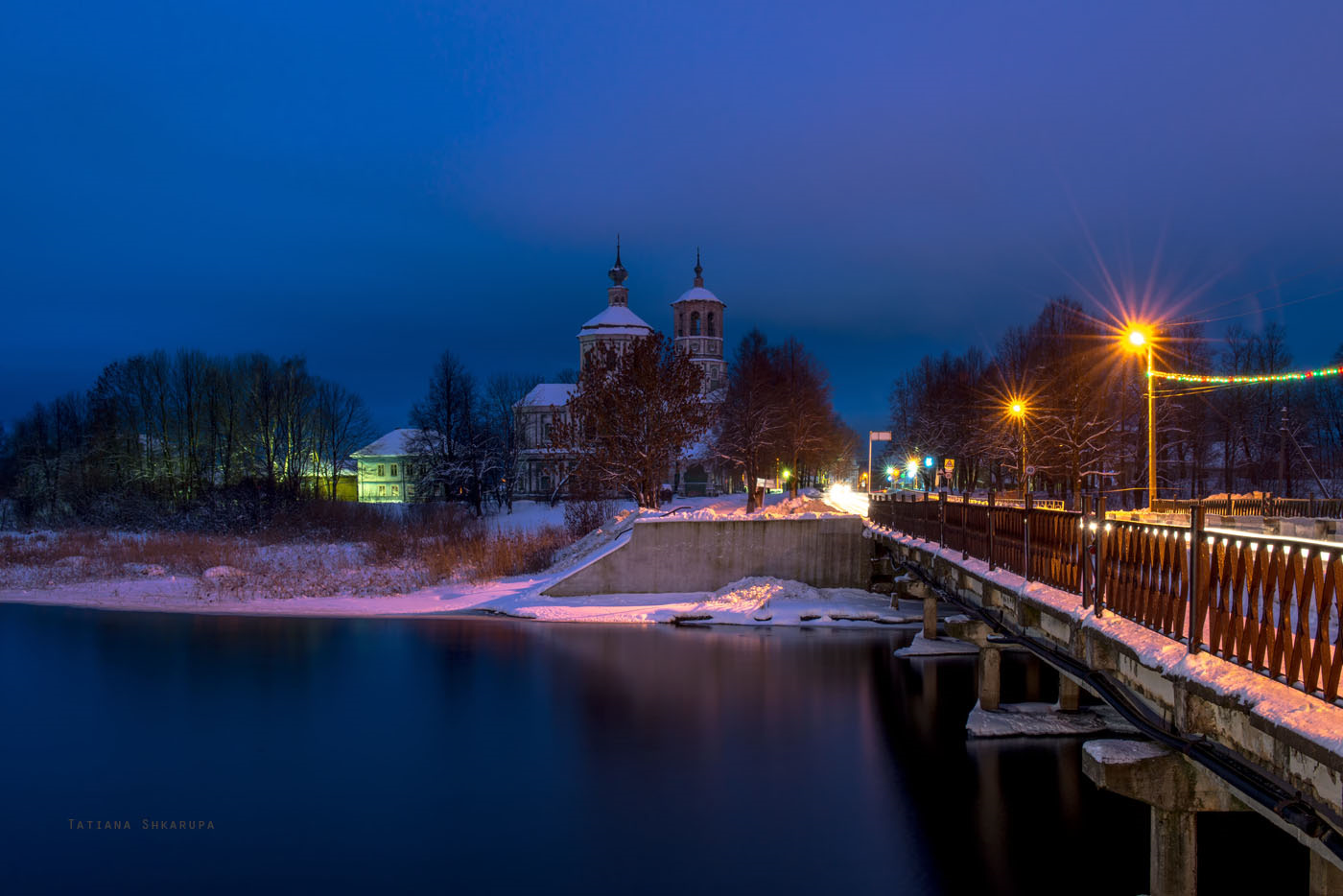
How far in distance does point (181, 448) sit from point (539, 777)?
62535 millimetres

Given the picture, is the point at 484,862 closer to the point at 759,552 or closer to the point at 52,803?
the point at 52,803

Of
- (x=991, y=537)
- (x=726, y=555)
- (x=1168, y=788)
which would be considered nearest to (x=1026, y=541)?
(x=991, y=537)

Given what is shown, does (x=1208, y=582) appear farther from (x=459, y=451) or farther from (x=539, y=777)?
(x=459, y=451)

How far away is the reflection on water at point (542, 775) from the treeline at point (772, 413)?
103ft

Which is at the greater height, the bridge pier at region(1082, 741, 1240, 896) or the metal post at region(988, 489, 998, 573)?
the metal post at region(988, 489, 998, 573)

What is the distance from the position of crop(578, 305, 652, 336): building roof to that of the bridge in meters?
85.3

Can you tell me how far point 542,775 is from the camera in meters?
16.2

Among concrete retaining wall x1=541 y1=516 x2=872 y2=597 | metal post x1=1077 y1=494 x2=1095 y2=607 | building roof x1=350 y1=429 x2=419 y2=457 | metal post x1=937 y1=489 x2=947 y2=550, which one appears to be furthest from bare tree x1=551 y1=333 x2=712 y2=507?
building roof x1=350 y1=429 x2=419 y2=457

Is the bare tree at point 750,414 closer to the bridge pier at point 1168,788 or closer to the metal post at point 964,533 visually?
the metal post at point 964,533

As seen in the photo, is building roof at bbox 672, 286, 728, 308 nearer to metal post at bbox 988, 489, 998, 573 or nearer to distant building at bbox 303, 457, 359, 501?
distant building at bbox 303, 457, 359, 501

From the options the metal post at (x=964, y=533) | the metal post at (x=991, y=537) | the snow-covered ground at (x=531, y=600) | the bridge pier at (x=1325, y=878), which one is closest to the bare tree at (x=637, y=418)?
the snow-covered ground at (x=531, y=600)

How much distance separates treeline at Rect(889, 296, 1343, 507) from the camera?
45.8 meters

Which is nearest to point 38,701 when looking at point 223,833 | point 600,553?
point 223,833

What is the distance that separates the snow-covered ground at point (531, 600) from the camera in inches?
1180
